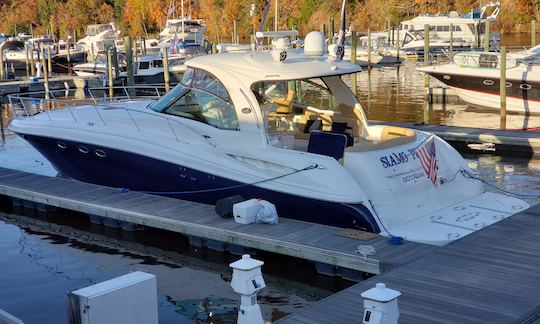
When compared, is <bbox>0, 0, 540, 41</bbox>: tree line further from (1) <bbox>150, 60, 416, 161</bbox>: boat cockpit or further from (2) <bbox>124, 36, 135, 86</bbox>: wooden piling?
(1) <bbox>150, 60, 416, 161</bbox>: boat cockpit

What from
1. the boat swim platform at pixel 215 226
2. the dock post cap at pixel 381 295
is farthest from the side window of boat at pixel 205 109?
the dock post cap at pixel 381 295

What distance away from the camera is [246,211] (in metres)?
10.5

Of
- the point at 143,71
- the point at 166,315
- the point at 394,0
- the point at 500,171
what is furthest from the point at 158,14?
the point at 166,315

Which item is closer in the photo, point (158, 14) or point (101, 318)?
point (101, 318)

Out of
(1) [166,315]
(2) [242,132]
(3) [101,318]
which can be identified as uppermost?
(2) [242,132]

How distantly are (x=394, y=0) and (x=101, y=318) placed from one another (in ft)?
205

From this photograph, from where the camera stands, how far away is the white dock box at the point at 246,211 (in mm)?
10523

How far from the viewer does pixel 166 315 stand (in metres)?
9.06

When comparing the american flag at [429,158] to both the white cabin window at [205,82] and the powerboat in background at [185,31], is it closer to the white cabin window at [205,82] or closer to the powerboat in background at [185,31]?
the white cabin window at [205,82]

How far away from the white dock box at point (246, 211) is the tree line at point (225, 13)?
153 feet

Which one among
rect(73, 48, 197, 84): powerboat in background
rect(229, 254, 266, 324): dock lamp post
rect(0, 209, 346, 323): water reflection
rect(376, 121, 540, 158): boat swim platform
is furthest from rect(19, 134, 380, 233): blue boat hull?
rect(73, 48, 197, 84): powerboat in background

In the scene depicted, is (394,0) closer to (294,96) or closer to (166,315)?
(294,96)

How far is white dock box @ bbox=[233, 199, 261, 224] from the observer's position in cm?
1052

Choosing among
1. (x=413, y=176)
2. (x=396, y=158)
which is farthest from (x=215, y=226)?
(x=413, y=176)
